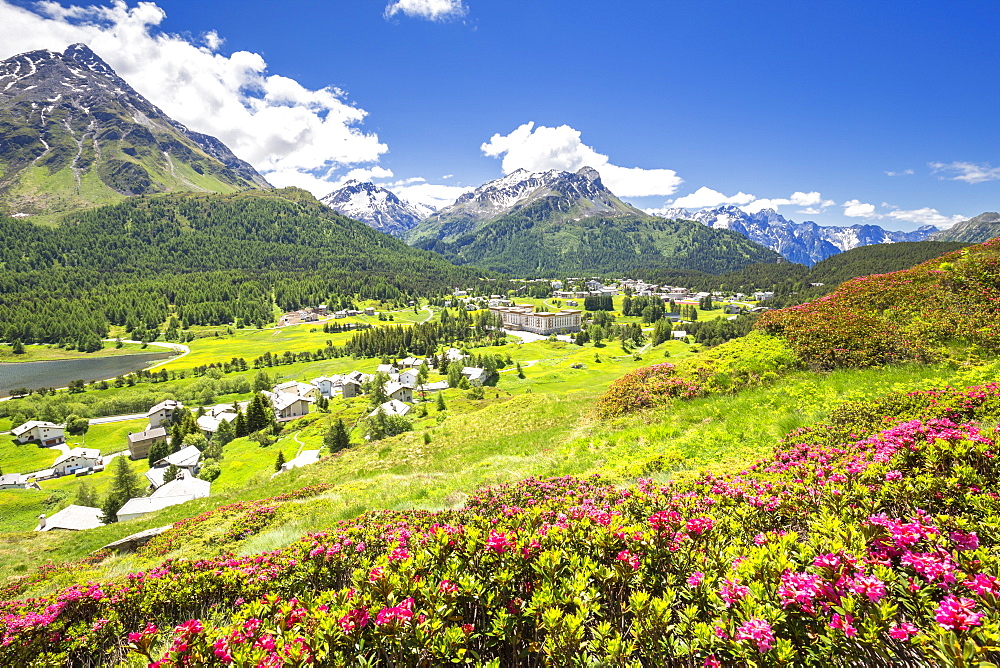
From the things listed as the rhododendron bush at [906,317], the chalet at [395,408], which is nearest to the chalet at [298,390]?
the chalet at [395,408]

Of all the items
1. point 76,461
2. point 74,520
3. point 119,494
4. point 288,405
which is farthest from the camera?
point 288,405

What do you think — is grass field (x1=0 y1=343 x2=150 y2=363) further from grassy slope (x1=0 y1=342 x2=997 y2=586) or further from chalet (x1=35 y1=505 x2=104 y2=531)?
grassy slope (x1=0 y1=342 x2=997 y2=586)

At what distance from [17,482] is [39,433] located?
26.9 m

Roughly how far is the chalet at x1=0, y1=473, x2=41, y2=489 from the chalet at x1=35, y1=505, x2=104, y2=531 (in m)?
30.5

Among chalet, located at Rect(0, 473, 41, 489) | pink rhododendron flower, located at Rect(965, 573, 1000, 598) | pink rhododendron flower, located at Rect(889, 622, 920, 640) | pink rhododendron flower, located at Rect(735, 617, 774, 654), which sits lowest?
chalet, located at Rect(0, 473, 41, 489)

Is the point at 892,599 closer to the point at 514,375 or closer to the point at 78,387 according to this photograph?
the point at 514,375

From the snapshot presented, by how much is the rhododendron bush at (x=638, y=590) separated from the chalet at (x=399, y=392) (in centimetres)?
8353

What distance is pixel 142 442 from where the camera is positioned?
3019 inches

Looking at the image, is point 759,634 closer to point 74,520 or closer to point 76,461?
point 74,520

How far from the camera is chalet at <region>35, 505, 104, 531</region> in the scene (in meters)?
37.3

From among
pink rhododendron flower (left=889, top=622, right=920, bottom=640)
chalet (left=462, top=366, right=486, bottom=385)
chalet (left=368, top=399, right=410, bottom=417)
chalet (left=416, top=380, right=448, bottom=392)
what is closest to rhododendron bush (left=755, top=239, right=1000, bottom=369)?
pink rhododendron flower (left=889, top=622, right=920, bottom=640)

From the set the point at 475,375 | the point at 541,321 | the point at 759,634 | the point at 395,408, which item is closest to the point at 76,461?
the point at 395,408

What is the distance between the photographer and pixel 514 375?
9669cm

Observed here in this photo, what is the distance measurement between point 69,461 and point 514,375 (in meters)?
82.2
